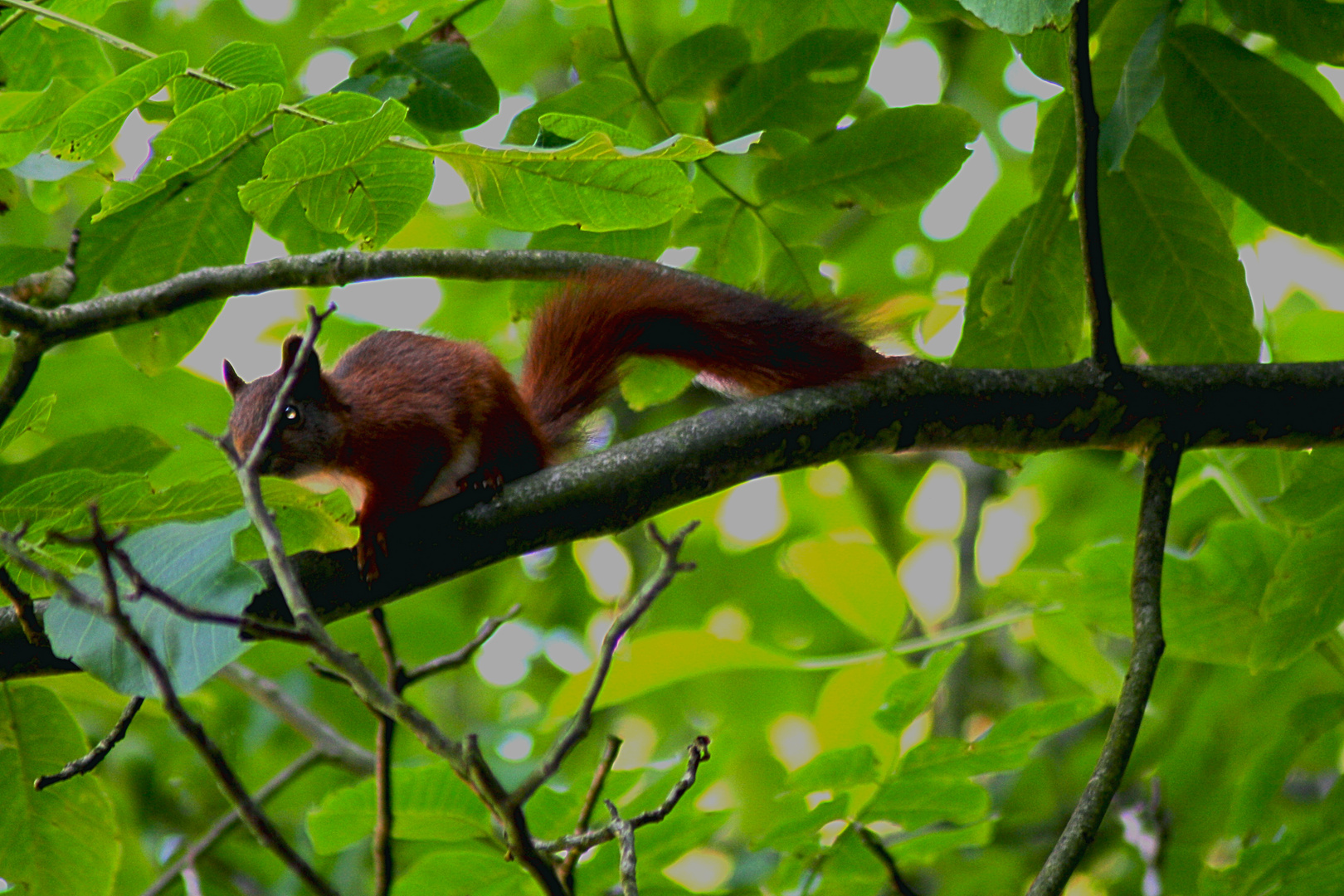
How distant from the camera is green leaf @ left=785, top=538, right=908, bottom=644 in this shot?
117 inches

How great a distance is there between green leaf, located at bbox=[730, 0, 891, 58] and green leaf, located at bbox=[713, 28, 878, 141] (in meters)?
0.07

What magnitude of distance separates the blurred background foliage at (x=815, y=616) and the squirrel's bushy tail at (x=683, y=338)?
119 mm

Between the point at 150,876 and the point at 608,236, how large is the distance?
2.40m

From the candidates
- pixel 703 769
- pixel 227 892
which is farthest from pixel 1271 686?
pixel 227 892

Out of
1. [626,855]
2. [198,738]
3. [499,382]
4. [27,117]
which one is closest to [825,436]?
[626,855]

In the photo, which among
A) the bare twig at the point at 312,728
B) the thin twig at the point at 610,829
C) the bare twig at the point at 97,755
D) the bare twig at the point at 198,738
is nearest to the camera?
the bare twig at the point at 198,738

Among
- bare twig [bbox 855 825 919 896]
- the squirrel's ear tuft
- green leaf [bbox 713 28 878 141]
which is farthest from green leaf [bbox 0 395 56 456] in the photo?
bare twig [bbox 855 825 919 896]

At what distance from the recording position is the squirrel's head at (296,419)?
9.25ft

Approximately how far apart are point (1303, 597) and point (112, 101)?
7.17 ft

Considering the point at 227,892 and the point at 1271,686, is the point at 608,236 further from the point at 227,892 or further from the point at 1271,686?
the point at 227,892

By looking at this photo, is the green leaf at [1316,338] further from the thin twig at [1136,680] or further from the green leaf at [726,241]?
the green leaf at [726,241]

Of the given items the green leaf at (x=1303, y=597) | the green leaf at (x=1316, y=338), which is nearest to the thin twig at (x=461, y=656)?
the green leaf at (x=1303, y=597)

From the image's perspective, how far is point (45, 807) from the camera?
226 centimetres

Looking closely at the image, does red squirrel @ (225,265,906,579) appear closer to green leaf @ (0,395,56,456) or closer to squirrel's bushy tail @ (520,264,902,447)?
squirrel's bushy tail @ (520,264,902,447)
